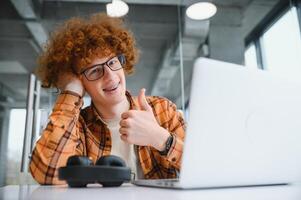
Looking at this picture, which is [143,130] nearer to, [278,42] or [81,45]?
[81,45]

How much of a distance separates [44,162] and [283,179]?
0.66 meters

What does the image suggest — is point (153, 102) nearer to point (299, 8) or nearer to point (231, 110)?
point (231, 110)

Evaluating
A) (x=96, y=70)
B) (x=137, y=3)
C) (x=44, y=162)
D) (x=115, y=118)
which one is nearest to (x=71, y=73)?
(x=96, y=70)

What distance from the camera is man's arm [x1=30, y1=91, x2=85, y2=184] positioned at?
0.88 meters

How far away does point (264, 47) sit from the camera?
3.12 metres

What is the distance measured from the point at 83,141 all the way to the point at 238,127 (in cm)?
69

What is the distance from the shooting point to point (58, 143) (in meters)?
0.92

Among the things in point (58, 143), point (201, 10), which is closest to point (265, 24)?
point (201, 10)

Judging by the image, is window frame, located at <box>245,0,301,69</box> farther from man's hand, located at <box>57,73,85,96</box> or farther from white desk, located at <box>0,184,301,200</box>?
white desk, located at <box>0,184,301,200</box>

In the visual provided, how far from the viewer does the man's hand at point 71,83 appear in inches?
42.1

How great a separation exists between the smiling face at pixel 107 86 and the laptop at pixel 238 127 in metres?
0.58

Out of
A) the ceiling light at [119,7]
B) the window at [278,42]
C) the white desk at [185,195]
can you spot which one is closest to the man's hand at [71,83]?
the white desk at [185,195]

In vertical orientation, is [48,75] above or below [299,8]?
Answer: below

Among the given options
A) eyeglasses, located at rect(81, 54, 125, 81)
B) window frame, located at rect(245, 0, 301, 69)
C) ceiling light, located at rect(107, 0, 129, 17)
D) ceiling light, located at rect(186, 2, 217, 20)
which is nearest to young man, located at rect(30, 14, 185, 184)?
eyeglasses, located at rect(81, 54, 125, 81)
